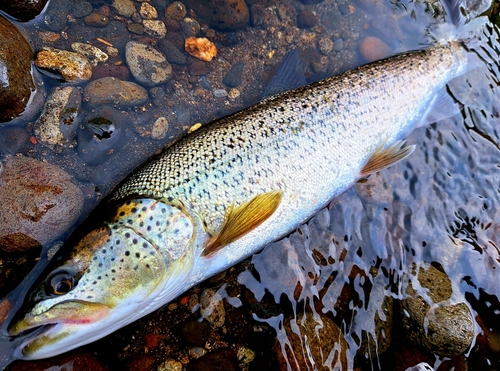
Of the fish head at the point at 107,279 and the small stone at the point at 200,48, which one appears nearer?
the fish head at the point at 107,279

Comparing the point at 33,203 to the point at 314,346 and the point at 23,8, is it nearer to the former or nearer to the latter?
the point at 23,8

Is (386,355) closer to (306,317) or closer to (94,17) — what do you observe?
(306,317)

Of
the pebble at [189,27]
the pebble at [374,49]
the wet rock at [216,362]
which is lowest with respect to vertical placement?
the wet rock at [216,362]

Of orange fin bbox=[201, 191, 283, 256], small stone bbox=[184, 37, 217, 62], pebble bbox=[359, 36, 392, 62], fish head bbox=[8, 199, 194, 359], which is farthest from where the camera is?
pebble bbox=[359, 36, 392, 62]

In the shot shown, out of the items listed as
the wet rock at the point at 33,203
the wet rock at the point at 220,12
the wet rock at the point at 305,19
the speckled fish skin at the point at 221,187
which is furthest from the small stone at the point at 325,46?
the wet rock at the point at 33,203

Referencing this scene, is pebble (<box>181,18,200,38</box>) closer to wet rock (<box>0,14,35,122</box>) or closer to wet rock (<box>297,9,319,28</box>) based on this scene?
wet rock (<box>297,9,319,28</box>)

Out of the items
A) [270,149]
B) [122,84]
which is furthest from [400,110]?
[122,84]

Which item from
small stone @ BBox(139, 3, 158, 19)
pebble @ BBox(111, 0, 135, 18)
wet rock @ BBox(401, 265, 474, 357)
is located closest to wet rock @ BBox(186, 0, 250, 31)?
small stone @ BBox(139, 3, 158, 19)

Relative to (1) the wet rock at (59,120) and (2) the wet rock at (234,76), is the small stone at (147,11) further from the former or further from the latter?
(1) the wet rock at (59,120)
